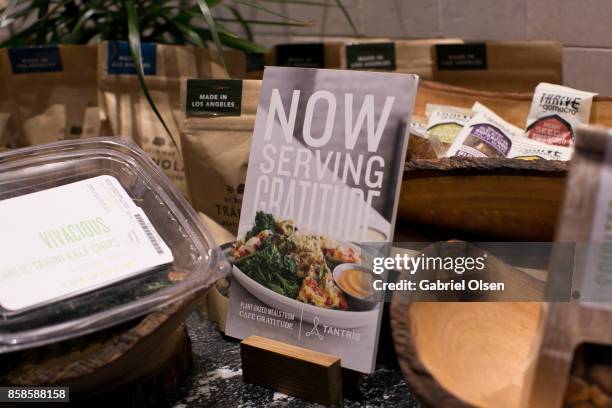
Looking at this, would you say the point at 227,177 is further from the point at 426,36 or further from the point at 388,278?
the point at 426,36

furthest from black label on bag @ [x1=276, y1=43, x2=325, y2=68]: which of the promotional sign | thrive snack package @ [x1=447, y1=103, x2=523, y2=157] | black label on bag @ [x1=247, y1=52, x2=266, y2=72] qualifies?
the promotional sign

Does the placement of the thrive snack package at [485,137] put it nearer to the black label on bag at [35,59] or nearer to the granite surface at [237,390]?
the granite surface at [237,390]

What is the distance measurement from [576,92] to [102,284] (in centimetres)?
96

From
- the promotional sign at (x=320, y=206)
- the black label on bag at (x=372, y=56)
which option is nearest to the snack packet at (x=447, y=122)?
the black label on bag at (x=372, y=56)

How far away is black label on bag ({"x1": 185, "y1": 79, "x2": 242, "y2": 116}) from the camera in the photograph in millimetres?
1122

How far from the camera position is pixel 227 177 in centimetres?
118

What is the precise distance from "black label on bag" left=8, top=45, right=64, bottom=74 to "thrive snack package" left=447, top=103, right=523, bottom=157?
39.6 inches

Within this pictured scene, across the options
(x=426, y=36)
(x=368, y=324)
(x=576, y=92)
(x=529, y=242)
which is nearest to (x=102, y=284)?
(x=368, y=324)

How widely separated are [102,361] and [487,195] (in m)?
0.59

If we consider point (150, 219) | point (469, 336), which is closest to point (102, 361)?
point (150, 219)

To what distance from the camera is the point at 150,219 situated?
0.98 meters

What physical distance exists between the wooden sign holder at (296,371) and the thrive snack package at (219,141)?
304 mm

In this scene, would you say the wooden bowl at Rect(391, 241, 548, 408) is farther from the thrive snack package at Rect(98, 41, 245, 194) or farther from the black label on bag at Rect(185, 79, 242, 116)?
the thrive snack package at Rect(98, 41, 245, 194)

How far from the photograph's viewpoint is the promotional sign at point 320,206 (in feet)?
2.97
